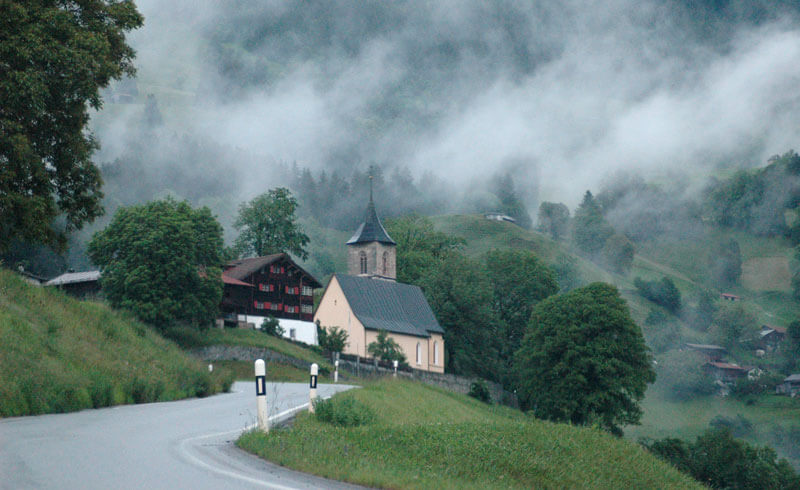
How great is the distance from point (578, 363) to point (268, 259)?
3016 cm

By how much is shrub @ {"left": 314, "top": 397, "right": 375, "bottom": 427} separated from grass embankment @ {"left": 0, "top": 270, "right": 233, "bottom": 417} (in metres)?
4.61

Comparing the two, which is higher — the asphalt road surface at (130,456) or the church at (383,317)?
the church at (383,317)

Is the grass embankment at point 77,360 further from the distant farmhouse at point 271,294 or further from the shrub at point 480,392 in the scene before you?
the distant farmhouse at point 271,294

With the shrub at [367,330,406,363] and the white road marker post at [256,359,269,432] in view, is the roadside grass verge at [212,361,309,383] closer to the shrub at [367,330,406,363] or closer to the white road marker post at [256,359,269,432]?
the shrub at [367,330,406,363]

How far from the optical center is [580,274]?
18700 centimetres

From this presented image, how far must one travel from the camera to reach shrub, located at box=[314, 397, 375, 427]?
1742 cm

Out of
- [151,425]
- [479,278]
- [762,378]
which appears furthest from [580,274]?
[151,425]

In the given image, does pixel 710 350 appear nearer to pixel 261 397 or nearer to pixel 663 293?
pixel 663 293

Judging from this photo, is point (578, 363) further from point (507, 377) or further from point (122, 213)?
point (122, 213)

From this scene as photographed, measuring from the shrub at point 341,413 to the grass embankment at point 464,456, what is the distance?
250 mm

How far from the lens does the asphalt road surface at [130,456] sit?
9008mm

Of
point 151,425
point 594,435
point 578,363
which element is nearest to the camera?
point 151,425

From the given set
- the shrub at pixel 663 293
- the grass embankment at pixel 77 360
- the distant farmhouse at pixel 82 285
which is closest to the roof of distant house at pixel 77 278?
the distant farmhouse at pixel 82 285

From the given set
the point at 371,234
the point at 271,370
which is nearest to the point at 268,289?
the point at 271,370
